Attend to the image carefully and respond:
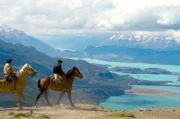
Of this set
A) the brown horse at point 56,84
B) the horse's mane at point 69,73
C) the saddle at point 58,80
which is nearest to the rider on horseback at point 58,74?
the saddle at point 58,80

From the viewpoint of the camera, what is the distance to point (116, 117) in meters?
21.8

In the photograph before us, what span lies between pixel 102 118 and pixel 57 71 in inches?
308

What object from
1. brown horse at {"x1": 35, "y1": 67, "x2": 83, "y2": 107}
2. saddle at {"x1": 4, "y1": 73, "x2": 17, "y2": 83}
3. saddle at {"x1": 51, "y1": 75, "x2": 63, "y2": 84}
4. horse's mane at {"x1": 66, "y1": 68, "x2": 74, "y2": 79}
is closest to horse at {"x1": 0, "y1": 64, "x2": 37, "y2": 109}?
saddle at {"x1": 4, "y1": 73, "x2": 17, "y2": 83}

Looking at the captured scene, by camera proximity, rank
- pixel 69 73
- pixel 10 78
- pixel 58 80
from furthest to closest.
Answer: pixel 69 73 < pixel 58 80 < pixel 10 78

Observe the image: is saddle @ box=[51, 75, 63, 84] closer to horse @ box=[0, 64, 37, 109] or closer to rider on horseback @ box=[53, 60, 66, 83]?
rider on horseback @ box=[53, 60, 66, 83]

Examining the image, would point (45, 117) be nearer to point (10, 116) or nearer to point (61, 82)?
point (10, 116)

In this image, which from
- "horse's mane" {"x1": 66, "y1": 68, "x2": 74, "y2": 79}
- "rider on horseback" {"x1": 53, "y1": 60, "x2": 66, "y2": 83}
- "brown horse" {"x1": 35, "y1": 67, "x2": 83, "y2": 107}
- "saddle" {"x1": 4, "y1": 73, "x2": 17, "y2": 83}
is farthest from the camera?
"horse's mane" {"x1": 66, "y1": 68, "x2": 74, "y2": 79}

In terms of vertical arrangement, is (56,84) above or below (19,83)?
below

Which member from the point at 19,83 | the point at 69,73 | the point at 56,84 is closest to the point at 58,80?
the point at 56,84

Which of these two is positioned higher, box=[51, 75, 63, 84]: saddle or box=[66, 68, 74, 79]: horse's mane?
box=[66, 68, 74, 79]: horse's mane

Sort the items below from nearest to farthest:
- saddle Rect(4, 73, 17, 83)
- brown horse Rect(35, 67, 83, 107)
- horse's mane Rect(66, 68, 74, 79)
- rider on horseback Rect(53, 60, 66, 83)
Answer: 1. saddle Rect(4, 73, 17, 83)
2. brown horse Rect(35, 67, 83, 107)
3. rider on horseback Rect(53, 60, 66, 83)
4. horse's mane Rect(66, 68, 74, 79)

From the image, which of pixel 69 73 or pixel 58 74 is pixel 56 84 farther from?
pixel 69 73

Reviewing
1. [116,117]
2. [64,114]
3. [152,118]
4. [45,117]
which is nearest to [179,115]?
[152,118]

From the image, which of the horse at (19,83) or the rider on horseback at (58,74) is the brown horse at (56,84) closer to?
the rider on horseback at (58,74)
